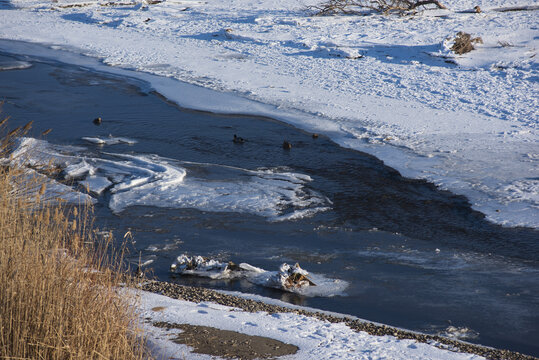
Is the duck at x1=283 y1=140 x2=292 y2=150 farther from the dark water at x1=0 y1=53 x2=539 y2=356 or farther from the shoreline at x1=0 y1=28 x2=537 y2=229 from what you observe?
the shoreline at x1=0 y1=28 x2=537 y2=229

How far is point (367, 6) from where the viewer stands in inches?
765

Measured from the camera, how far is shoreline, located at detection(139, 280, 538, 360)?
453 centimetres

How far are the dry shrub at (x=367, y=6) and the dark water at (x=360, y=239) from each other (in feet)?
30.5

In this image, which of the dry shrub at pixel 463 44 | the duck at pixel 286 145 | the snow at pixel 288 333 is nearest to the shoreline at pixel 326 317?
the snow at pixel 288 333

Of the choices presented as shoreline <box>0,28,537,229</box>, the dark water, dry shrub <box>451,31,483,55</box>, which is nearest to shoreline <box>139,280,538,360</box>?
the dark water

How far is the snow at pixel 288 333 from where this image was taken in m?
4.16

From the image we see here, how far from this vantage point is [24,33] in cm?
2183

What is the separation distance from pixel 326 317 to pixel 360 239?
217 cm

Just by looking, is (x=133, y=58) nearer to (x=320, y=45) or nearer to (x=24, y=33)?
(x=320, y=45)

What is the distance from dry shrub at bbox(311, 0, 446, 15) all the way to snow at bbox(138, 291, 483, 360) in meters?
15.9

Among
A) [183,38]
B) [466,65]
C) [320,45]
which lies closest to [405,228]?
[466,65]

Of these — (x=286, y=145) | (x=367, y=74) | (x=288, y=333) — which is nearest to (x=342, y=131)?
(x=286, y=145)

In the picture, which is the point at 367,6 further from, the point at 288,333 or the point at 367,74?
the point at 288,333

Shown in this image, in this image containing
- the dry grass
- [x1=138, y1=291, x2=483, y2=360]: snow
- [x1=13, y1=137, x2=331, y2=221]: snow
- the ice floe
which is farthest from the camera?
[x1=13, y1=137, x2=331, y2=221]: snow
